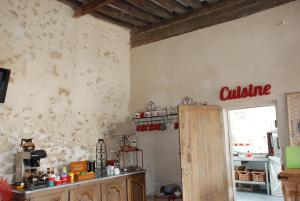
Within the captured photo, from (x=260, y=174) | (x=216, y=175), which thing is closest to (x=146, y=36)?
(x=216, y=175)

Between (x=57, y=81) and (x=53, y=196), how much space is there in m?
1.84

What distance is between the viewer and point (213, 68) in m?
4.83

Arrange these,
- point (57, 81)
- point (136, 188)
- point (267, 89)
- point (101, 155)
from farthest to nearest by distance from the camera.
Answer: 1. point (101, 155)
2. point (136, 188)
3. point (57, 81)
4. point (267, 89)

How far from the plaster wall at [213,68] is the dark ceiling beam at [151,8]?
1.60 feet

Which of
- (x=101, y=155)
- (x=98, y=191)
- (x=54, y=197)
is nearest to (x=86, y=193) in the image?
(x=98, y=191)

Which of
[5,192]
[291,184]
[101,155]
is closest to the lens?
[291,184]

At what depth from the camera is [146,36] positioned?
229 inches

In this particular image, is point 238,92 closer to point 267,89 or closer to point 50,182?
point 267,89

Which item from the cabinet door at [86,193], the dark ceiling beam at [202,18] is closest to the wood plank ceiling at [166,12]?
the dark ceiling beam at [202,18]

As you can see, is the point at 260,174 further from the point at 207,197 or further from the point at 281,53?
the point at 281,53

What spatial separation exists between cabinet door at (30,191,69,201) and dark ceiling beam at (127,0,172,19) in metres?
3.22

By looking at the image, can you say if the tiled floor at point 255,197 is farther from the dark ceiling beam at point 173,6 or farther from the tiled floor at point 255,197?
the dark ceiling beam at point 173,6

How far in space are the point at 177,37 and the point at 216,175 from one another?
104 inches

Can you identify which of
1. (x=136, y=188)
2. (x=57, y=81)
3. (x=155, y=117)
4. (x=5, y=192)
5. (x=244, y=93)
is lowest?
(x=136, y=188)
